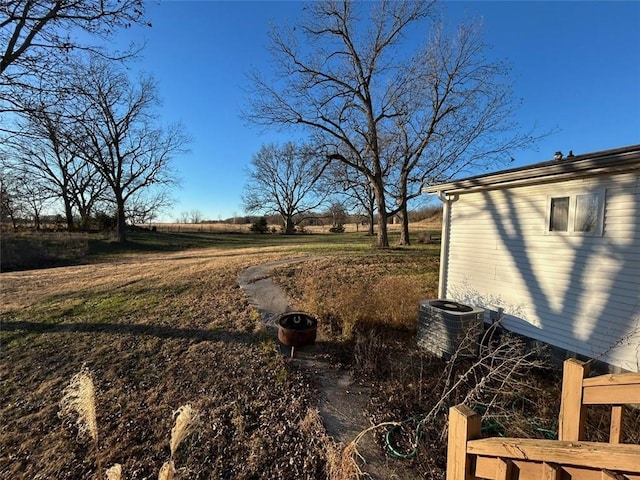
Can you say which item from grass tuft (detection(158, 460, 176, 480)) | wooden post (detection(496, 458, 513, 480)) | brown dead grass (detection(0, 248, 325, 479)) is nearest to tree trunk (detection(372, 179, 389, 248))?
brown dead grass (detection(0, 248, 325, 479))

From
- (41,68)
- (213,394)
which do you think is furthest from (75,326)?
(41,68)

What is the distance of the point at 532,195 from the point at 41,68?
31.3 feet

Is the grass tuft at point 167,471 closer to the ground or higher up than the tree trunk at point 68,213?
closer to the ground

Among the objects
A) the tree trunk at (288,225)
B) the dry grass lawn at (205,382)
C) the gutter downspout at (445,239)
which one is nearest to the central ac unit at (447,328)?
the dry grass lawn at (205,382)

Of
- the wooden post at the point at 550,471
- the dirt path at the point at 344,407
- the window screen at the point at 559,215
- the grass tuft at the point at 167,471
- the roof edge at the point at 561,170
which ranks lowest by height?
the dirt path at the point at 344,407

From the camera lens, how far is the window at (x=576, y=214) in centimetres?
459

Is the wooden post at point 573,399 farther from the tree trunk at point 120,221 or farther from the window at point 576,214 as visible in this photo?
the tree trunk at point 120,221

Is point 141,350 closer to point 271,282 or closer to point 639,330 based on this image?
point 271,282

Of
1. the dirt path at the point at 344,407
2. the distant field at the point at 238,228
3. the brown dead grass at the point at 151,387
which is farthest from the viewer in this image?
the distant field at the point at 238,228

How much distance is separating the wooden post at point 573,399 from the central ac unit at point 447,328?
2795 mm

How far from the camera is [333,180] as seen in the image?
17875 millimetres

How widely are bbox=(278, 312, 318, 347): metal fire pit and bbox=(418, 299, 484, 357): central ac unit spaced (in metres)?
A: 2.02

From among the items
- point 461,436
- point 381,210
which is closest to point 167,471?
point 461,436

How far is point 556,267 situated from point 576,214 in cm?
95
